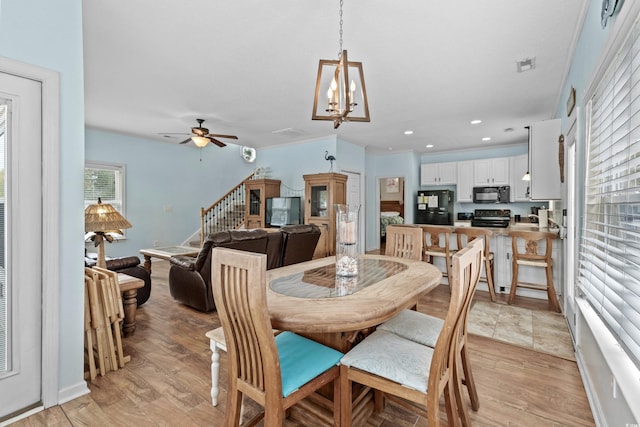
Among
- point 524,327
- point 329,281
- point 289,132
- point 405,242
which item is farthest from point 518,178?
point 329,281

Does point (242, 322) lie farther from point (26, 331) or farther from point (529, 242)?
point (529, 242)

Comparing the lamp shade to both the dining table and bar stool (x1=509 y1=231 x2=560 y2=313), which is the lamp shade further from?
bar stool (x1=509 y1=231 x2=560 y2=313)

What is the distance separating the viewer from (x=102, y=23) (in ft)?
8.05

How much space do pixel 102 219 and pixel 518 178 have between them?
23.9 feet

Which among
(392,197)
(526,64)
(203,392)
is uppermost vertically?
(526,64)

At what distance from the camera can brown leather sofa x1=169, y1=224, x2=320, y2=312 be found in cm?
323

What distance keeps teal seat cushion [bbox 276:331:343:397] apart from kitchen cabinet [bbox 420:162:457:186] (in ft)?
22.0

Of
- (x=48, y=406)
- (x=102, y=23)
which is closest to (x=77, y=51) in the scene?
(x=102, y=23)

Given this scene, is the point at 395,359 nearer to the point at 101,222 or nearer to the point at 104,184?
the point at 101,222

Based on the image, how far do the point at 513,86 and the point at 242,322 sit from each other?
3992 millimetres

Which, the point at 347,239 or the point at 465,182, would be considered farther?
the point at 465,182

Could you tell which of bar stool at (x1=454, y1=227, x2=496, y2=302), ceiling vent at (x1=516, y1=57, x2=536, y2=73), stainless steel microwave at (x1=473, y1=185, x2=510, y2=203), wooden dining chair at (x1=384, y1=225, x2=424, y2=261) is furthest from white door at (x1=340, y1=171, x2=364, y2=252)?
ceiling vent at (x1=516, y1=57, x2=536, y2=73)

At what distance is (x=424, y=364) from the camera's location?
1388mm

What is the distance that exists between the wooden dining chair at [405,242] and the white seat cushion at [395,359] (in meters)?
1.18
